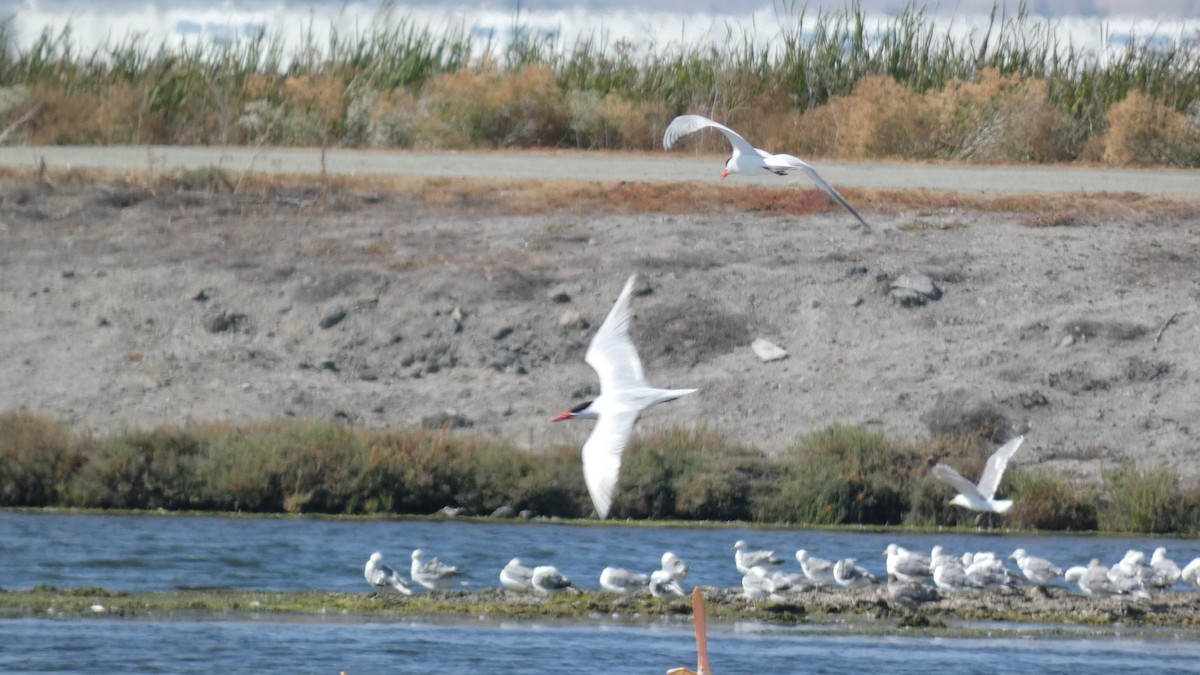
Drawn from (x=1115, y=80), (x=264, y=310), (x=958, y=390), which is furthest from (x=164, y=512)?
(x=1115, y=80)

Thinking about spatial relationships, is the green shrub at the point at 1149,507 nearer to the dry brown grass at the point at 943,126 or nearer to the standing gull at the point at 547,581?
the standing gull at the point at 547,581

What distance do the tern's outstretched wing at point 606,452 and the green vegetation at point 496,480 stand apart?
9998mm

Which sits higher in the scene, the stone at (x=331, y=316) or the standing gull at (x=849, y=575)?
the stone at (x=331, y=316)

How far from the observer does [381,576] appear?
1722 centimetres

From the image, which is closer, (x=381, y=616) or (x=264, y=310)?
(x=381, y=616)

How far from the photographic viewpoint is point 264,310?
28578 millimetres

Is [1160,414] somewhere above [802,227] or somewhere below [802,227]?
below

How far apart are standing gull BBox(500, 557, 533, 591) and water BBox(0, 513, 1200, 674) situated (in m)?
0.78

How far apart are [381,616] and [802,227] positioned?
1547 cm

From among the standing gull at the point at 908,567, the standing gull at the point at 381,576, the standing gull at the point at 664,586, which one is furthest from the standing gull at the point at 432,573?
the standing gull at the point at 908,567

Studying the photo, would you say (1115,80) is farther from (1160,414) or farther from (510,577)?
(510,577)

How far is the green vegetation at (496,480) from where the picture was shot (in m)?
22.0

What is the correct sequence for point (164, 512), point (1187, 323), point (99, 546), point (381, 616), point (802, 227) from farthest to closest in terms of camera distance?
point (802, 227), point (1187, 323), point (164, 512), point (99, 546), point (381, 616)

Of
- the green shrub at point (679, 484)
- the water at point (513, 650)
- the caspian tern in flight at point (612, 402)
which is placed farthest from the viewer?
the green shrub at point (679, 484)
